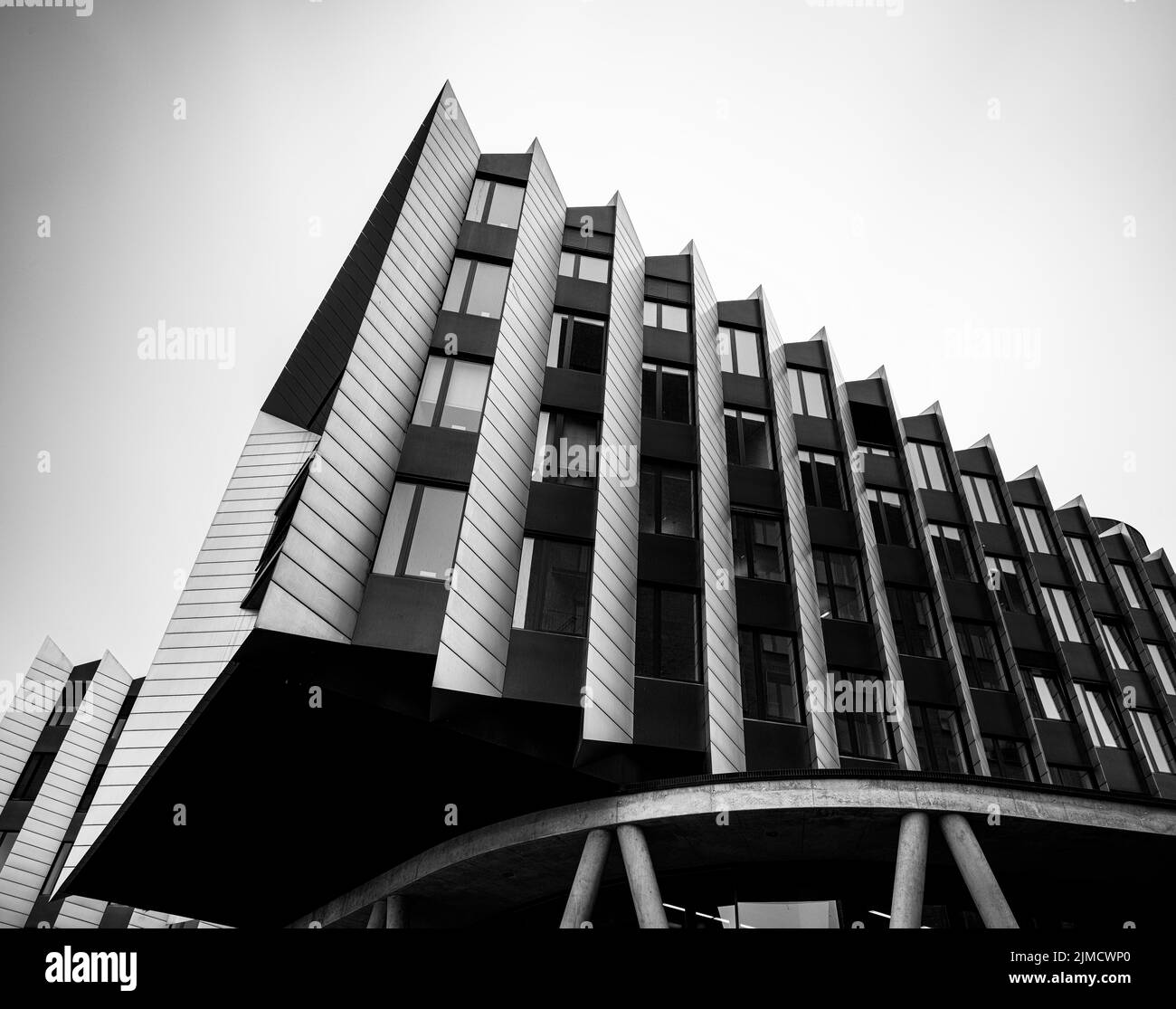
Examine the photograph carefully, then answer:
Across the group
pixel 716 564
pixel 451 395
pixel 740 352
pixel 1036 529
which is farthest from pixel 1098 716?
pixel 451 395

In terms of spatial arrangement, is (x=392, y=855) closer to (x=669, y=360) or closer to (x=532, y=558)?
(x=532, y=558)

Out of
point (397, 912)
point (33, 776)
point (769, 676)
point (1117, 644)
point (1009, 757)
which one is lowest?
point (397, 912)

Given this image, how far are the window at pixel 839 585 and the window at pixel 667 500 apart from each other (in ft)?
17.4

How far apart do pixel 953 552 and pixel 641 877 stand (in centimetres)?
1927

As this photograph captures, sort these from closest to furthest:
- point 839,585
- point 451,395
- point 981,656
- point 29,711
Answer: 1. point 451,395
2. point 839,585
3. point 981,656
4. point 29,711

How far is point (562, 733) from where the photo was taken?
16047 millimetres

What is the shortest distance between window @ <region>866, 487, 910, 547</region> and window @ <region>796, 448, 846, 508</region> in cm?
187

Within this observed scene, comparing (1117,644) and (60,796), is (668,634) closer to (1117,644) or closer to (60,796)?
(1117,644)

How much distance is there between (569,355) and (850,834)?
45.0 feet

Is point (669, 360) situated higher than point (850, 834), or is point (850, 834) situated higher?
point (669, 360)

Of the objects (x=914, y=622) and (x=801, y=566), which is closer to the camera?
(x=801, y=566)

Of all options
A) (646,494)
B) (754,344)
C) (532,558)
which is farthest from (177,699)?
(754,344)

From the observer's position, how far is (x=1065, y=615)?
30.7 m

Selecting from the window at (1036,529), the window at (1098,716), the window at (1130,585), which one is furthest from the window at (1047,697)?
the window at (1130,585)
